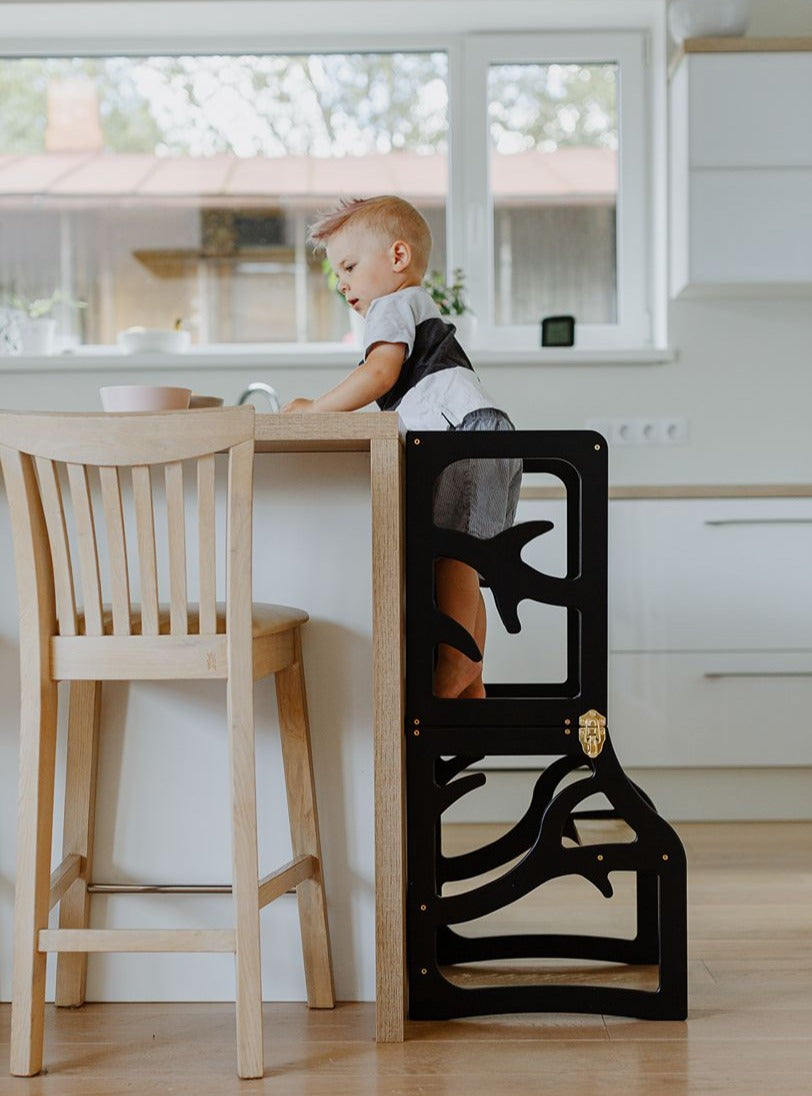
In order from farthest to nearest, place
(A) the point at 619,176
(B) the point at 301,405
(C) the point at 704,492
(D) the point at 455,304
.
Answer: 1. (A) the point at 619,176
2. (D) the point at 455,304
3. (C) the point at 704,492
4. (B) the point at 301,405

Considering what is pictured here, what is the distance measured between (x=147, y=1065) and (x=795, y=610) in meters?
1.96

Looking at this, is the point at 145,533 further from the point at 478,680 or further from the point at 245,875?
the point at 478,680

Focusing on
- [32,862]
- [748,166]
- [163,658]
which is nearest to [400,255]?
[163,658]

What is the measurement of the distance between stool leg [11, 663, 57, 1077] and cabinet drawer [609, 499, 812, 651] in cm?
175

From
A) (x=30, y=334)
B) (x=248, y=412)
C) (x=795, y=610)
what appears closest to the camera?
(x=248, y=412)

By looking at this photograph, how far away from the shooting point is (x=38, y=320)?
3.70 metres

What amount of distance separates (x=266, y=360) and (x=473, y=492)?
5.96 ft

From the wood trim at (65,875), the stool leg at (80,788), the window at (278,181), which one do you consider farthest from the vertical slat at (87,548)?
the window at (278,181)

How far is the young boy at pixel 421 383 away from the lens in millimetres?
1871

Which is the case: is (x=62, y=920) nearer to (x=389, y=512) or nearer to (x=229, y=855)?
(x=229, y=855)

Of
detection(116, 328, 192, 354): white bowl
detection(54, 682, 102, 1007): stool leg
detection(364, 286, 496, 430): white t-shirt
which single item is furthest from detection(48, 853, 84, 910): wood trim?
detection(116, 328, 192, 354): white bowl

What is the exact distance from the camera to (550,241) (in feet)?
12.4

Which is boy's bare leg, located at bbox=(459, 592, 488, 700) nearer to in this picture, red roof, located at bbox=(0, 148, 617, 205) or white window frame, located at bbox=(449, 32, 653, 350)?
white window frame, located at bbox=(449, 32, 653, 350)

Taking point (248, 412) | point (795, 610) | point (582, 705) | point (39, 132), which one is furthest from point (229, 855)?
point (39, 132)
